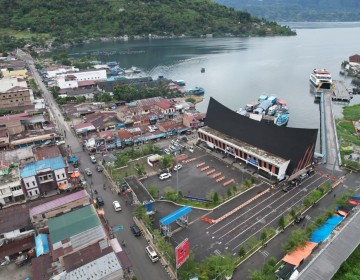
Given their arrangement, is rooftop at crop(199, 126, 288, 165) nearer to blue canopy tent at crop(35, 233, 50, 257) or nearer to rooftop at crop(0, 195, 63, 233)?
rooftop at crop(0, 195, 63, 233)

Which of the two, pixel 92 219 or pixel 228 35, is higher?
pixel 228 35

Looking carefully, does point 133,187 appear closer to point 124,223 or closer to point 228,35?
point 124,223

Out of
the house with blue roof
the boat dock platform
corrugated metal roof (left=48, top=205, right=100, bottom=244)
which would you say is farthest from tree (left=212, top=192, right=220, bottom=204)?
the boat dock platform

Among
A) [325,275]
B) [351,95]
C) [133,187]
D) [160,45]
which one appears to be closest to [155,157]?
[133,187]

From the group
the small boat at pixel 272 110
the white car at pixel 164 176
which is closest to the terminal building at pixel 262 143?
the white car at pixel 164 176

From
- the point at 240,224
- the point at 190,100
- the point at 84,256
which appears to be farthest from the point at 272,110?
the point at 84,256

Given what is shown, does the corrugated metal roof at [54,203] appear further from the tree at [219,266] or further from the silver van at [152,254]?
the tree at [219,266]

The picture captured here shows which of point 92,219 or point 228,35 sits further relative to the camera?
point 228,35
